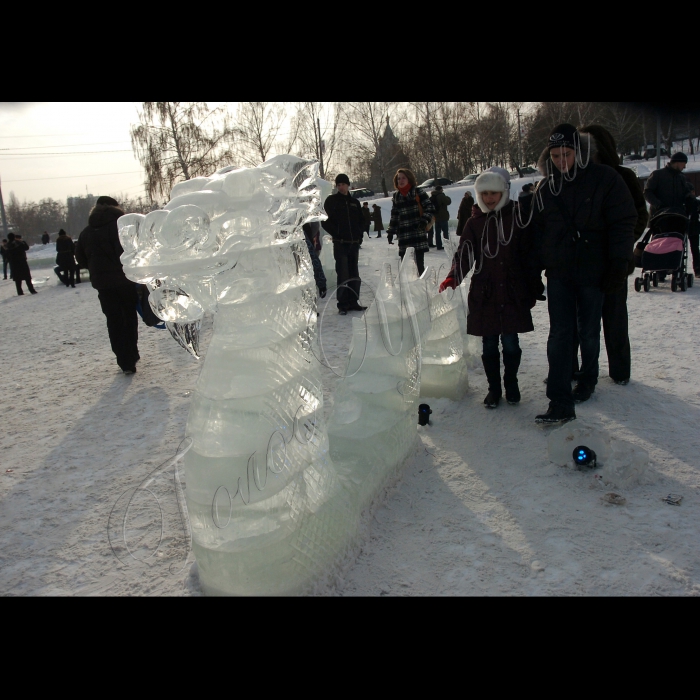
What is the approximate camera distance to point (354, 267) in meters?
7.85

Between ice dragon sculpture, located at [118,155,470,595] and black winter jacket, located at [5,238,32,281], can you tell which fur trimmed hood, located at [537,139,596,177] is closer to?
ice dragon sculpture, located at [118,155,470,595]

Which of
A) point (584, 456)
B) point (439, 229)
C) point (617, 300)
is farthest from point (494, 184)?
point (439, 229)

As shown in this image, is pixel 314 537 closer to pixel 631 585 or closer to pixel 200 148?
pixel 631 585

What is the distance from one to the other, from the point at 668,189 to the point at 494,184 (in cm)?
499

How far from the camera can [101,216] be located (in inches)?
229

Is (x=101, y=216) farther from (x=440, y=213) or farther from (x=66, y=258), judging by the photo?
(x=66, y=258)

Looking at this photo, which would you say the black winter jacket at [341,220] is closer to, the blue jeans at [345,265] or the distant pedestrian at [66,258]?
the blue jeans at [345,265]

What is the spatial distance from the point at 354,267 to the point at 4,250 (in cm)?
1328

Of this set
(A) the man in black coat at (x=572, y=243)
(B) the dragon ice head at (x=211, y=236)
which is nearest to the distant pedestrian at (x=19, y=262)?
(A) the man in black coat at (x=572, y=243)

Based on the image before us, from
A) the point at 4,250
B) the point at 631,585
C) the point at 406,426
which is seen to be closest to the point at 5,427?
the point at 406,426

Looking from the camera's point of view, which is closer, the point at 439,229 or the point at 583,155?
the point at 583,155

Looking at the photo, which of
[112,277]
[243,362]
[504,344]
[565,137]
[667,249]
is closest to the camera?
[243,362]

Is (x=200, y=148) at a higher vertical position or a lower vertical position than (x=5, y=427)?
higher

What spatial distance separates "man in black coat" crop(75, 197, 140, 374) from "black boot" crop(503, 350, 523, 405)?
3.98 m
